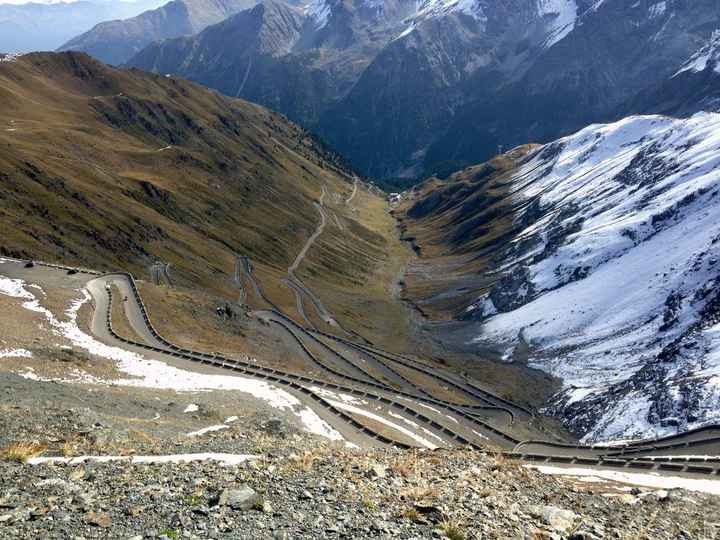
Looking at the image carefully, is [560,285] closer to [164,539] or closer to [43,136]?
[164,539]

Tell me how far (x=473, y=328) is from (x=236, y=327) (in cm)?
7213

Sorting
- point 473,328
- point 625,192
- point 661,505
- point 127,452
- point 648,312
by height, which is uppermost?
point 625,192

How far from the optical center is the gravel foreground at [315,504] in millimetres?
13625

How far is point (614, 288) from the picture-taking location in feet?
374

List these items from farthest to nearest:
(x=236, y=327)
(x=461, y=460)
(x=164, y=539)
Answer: (x=236, y=327) → (x=461, y=460) → (x=164, y=539)

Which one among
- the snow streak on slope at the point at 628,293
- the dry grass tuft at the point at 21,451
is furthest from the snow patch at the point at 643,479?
the snow streak on slope at the point at 628,293

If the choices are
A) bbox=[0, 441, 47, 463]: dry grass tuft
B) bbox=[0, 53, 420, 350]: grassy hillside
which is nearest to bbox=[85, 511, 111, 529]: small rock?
bbox=[0, 441, 47, 463]: dry grass tuft

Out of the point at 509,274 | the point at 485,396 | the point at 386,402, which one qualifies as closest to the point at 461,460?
the point at 386,402

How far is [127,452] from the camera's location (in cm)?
2033

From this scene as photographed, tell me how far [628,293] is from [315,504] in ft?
354

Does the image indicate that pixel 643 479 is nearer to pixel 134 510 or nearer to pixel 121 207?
pixel 134 510

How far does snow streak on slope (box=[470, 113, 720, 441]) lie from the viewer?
73.2 meters

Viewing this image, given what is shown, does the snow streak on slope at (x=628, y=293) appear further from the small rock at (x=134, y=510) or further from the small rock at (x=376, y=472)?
the small rock at (x=134, y=510)

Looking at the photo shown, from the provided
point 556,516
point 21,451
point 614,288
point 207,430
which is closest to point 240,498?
point 21,451
